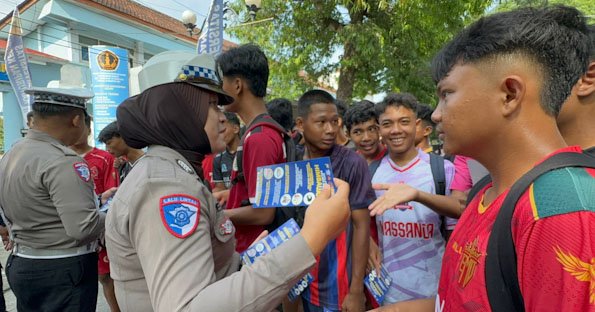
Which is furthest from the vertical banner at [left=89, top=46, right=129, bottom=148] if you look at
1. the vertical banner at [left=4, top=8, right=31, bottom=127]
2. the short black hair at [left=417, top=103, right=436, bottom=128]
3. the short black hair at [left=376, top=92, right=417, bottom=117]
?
the short black hair at [left=376, top=92, right=417, bottom=117]

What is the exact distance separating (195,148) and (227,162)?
2675mm

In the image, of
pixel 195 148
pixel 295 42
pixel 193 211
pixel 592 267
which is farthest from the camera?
pixel 295 42

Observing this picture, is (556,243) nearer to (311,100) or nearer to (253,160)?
(253,160)

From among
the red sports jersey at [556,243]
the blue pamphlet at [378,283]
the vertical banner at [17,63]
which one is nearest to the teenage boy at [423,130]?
the blue pamphlet at [378,283]

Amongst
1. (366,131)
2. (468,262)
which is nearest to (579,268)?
(468,262)

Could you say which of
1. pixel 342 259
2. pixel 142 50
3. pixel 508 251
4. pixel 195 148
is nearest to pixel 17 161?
pixel 195 148

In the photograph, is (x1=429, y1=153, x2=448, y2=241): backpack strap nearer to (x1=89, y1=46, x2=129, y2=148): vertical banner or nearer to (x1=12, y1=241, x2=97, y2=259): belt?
(x1=12, y1=241, x2=97, y2=259): belt

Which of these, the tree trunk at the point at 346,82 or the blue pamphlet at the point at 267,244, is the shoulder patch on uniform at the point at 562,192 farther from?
the tree trunk at the point at 346,82

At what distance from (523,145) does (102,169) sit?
4736 mm

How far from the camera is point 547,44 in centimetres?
89

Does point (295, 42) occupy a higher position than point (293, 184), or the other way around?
point (295, 42)

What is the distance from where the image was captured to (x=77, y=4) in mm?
14188

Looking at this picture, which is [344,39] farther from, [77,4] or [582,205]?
[77,4]

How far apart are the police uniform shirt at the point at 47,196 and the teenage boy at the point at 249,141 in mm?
1018
